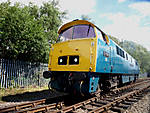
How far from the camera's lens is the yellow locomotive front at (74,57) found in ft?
17.4

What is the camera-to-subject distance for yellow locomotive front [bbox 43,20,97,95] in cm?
530

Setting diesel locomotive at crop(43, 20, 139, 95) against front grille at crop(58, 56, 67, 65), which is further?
front grille at crop(58, 56, 67, 65)

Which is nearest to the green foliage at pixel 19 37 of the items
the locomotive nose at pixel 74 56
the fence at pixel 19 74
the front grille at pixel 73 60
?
the fence at pixel 19 74

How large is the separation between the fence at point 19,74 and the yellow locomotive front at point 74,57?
3.61 metres

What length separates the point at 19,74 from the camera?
357 inches

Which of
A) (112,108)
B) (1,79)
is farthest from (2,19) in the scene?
(112,108)

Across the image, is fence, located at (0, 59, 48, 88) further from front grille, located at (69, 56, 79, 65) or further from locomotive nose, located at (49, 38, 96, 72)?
front grille, located at (69, 56, 79, 65)

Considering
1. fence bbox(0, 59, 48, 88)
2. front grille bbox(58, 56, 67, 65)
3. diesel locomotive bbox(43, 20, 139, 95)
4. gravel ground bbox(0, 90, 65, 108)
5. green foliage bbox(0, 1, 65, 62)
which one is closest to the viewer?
diesel locomotive bbox(43, 20, 139, 95)

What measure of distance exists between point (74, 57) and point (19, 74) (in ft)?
17.4

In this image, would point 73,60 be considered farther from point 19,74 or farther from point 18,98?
point 19,74

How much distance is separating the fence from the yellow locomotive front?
361 centimetres

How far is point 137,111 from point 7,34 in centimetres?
846

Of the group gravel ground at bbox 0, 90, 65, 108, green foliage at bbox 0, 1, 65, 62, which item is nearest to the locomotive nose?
gravel ground at bbox 0, 90, 65, 108

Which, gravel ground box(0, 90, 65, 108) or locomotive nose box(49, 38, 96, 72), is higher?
locomotive nose box(49, 38, 96, 72)
